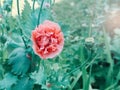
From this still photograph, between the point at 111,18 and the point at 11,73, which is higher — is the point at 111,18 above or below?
above

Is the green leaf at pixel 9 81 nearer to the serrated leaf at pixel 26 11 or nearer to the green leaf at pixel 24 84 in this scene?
the green leaf at pixel 24 84

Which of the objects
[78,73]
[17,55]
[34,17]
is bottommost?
[78,73]

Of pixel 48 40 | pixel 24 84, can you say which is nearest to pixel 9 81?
pixel 24 84

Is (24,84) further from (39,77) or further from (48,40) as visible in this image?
(48,40)

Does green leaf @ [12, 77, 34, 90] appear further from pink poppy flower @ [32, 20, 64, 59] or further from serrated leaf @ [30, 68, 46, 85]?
pink poppy flower @ [32, 20, 64, 59]

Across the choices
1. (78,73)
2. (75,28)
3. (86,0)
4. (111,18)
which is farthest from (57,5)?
(78,73)

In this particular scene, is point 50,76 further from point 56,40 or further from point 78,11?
point 78,11

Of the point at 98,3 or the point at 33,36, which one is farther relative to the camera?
the point at 98,3
